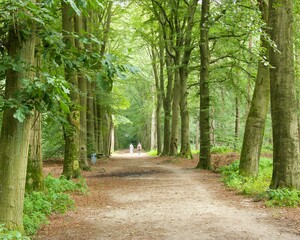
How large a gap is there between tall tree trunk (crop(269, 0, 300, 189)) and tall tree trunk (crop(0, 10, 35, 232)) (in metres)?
5.95

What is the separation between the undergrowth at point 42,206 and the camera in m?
5.62

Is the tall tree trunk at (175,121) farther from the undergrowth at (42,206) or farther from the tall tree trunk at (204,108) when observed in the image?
the undergrowth at (42,206)

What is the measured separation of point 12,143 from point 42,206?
2.85 metres

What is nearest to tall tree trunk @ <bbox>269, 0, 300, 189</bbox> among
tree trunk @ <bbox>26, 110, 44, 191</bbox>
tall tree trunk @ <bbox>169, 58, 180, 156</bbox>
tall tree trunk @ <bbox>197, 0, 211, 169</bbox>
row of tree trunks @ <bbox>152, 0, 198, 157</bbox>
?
tree trunk @ <bbox>26, 110, 44, 191</bbox>

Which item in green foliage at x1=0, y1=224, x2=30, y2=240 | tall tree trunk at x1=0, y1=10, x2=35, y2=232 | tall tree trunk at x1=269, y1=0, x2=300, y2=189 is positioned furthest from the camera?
tall tree trunk at x1=269, y1=0, x2=300, y2=189

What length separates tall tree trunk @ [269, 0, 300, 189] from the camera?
318 inches

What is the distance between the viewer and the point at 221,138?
656 inches

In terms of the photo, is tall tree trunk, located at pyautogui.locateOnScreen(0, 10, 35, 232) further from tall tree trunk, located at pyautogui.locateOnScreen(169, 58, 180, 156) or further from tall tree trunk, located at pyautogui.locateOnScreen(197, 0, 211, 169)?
tall tree trunk, located at pyautogui.locateOnScreen(169, 58, 180, 156)

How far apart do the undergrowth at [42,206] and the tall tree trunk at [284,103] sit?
5146 mm

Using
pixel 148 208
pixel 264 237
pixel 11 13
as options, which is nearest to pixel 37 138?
pixel 148 208

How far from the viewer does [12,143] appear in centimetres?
465

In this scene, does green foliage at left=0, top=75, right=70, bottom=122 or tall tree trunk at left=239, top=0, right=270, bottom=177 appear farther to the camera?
tall tree trunk at left=239, top=0, right=270, bottom=177

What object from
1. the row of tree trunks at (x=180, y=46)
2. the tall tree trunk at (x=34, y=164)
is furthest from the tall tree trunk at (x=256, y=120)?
the row of tree trunks at (x=180, y=46)

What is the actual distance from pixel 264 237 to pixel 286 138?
3.42 metres
